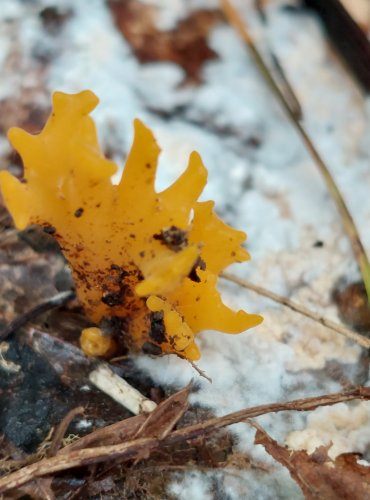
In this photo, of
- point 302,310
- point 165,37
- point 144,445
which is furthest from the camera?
point 165,37

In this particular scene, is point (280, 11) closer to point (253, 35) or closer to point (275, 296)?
point (253, 35)

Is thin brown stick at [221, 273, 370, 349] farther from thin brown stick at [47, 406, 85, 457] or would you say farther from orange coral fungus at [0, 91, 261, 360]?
thin brown stick at [47, 406, 85, 457]

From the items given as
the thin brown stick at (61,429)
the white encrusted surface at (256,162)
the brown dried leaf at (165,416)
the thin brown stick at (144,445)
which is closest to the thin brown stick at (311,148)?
the white encrusted surface at (256,162)

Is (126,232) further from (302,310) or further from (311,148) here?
(311,148)

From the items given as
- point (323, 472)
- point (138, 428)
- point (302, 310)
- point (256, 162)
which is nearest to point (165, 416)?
point (138, 428)

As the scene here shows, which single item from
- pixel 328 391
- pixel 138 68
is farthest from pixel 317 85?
pixel 328 391

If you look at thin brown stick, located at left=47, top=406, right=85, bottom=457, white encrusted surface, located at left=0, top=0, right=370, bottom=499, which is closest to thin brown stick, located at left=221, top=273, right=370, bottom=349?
white encrusted surface, located at left=0, top=0, right=370, bottom=499
